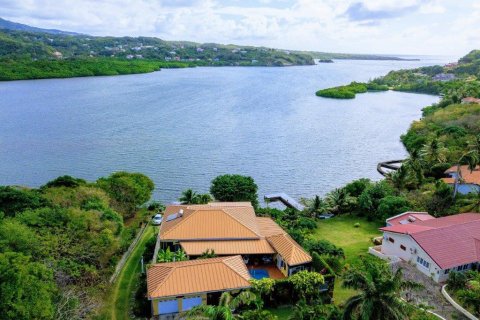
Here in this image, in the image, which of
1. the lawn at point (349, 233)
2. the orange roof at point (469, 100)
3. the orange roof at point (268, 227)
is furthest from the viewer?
the orange roof at point (469, 100)

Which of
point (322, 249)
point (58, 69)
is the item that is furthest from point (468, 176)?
point (58, 69)

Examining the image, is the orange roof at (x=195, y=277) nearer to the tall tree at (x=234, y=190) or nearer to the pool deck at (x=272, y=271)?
the pool deck at (x=272, y=271)

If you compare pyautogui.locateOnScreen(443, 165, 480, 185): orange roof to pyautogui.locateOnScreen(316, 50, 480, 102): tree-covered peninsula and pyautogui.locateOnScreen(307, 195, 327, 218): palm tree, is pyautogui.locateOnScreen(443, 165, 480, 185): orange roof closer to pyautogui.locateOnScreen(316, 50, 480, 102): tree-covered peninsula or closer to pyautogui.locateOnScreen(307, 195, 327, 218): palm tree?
pyautogui.locateOnScreen(307, 195, 327, 218): palm tree

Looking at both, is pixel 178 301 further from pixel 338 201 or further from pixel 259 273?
pixel 338 201

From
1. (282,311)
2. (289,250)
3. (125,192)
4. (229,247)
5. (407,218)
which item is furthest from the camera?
(125,192)

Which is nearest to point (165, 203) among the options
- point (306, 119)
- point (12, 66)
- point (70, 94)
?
point (306, 119)

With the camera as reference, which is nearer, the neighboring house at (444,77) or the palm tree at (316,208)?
the palm tree at (316,208)

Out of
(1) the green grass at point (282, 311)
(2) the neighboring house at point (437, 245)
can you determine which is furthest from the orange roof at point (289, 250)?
(2) the neighboring house at point (437, 245)
